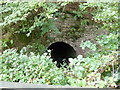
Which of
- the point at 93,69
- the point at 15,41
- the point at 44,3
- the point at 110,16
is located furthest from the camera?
the point at 15,41

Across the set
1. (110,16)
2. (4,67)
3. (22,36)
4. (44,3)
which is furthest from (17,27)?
(110,16)

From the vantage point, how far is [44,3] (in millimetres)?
2992

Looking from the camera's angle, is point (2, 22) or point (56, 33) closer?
point (2, 22)

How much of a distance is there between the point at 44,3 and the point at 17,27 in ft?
3.21

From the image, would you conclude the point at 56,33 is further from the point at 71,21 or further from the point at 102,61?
the point at 102,61

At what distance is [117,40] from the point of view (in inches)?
85.0

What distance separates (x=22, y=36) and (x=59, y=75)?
2.00 meters

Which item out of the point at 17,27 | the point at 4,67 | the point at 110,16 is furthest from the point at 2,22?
the point at 110,16

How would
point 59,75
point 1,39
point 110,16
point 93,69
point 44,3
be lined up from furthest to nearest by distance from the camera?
point 1,39
point 44,3
point 110,16
point 59,75
point 93,69

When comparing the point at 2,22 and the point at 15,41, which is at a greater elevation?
the point at 2,22

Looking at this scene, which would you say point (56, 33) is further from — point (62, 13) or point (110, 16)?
point (110, 16)

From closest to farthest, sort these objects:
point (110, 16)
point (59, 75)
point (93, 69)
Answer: point (93, 69) < point (59, 75) < point (110, 16)

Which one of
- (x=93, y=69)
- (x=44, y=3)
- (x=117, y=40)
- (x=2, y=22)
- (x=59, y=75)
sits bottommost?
(x=59, y=75)

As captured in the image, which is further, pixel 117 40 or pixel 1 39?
pixel 1 39
